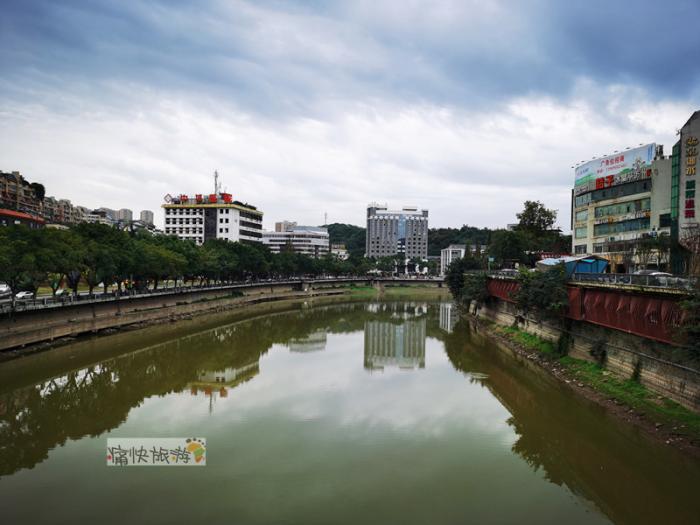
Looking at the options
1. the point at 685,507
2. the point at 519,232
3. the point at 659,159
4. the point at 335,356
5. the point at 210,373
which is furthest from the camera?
the point at 519,232

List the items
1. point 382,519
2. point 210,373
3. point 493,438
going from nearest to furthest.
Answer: point 382,519 < point 493,438 < point 210,373

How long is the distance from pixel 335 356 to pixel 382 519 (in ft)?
77.5

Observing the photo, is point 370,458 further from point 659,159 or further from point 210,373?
point 659,159

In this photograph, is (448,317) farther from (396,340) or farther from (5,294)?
(5,294)

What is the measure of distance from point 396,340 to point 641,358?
24911mm

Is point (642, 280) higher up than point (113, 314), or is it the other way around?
point (642, 280)

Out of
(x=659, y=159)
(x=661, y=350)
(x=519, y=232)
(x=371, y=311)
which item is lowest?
(x=371, y=311)

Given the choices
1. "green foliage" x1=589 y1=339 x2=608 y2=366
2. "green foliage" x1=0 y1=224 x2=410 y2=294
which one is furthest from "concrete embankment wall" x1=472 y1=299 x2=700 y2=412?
"green foliage" x1=0 y1=224 x2=410 y2=294

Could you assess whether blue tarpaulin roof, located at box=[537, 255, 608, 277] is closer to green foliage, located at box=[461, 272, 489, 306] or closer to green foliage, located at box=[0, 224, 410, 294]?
green foliage, located at box=[461, 272, 489, 306]

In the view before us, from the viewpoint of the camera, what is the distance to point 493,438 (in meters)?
19.0

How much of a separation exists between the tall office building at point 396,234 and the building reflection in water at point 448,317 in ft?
366

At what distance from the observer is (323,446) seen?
57.2 feet

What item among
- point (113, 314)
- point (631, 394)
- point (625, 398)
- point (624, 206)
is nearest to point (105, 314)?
point (113, 314)

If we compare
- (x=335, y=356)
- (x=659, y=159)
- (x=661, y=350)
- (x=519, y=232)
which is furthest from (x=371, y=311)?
(x=661, y=350)
